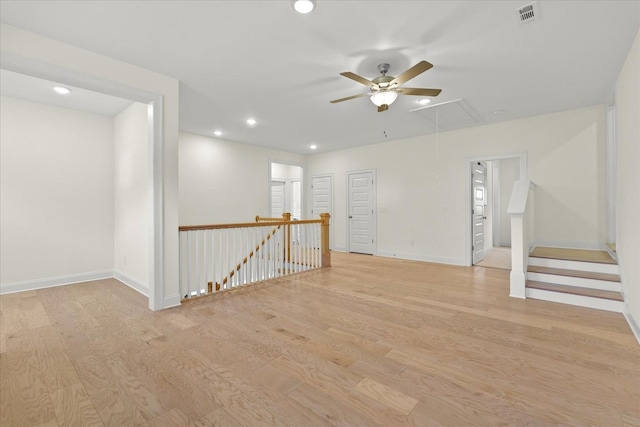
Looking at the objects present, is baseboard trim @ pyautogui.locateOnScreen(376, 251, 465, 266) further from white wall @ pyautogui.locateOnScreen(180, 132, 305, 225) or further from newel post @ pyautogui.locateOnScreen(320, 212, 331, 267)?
white wall @ pyautogui.locateOnScreen(180, 132, 305, 225)

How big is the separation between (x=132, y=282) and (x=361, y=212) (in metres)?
5.13

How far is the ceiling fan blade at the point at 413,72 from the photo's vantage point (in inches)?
98.3

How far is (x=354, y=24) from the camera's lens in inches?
95.9

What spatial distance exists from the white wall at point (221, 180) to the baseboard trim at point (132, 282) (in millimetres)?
1472

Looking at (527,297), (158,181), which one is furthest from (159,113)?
(527,297)

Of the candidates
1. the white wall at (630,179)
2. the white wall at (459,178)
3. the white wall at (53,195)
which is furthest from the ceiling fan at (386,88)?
the white wall at (53,195)

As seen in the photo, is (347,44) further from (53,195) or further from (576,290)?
(53,195)

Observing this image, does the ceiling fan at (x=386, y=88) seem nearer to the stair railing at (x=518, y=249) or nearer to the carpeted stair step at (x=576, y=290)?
the stair railing at (x=518, y=249)

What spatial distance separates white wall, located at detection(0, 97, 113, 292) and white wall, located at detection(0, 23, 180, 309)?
222 cm

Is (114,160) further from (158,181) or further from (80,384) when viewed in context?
(80,384)

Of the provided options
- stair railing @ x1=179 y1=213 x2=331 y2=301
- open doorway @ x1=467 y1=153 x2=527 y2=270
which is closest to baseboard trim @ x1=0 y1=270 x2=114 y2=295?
stair railing @ x1=179 y1=213 x2=331 y2=301

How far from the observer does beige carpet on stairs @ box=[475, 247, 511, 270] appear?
5.62 m

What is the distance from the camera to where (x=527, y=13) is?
230 cm

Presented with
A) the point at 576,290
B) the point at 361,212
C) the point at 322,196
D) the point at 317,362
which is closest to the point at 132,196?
the point at 317,362
